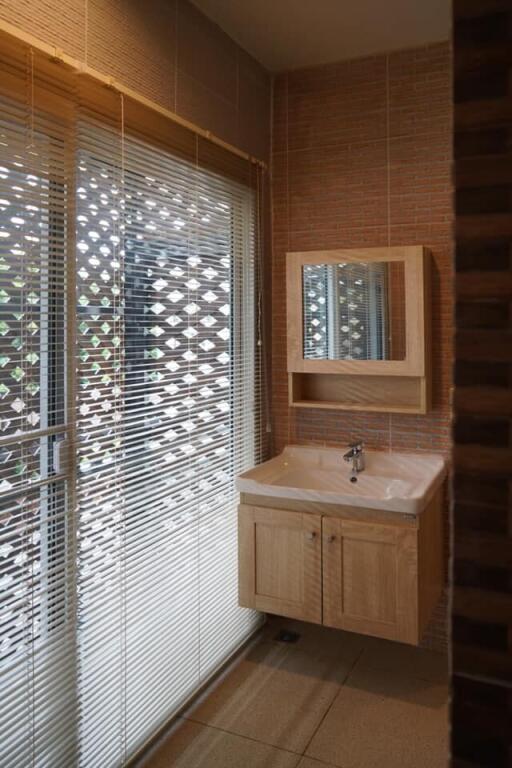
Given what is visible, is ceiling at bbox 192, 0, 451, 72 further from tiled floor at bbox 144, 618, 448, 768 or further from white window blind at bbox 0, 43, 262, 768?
tiled floor at bbox 144, 618, 448, 768

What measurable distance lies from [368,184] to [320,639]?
7.20 ft

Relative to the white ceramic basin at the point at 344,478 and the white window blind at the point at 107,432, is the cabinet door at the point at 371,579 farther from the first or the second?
the white window blind at the point at 107,432

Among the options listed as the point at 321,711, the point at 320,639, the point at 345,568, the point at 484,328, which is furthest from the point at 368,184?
the point at 484,328

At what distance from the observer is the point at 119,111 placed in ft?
6.62

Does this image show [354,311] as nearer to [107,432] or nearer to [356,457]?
[356,457]

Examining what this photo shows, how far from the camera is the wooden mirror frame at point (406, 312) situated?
2.71m

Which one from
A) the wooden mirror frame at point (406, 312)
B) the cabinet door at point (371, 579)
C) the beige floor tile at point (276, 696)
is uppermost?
the wooden mirror frame at point (406, 312)

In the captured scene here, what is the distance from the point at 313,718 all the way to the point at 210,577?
2.21ft

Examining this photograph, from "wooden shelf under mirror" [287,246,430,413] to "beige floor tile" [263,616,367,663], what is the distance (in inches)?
44.5

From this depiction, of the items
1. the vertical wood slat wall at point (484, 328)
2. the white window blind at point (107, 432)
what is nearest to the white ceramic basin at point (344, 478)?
the white window blind at point (107, 432)

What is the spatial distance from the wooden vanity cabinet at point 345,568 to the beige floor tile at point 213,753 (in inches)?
19.8

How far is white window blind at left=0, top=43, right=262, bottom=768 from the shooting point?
1.67 metres

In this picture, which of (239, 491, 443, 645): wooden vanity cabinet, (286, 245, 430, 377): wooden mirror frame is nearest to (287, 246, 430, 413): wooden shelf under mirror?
(286, 245, 430, 377): wooden mirror frame

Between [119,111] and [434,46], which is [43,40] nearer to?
[119,111]
